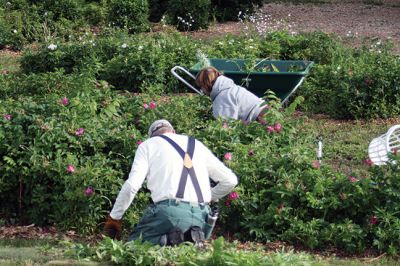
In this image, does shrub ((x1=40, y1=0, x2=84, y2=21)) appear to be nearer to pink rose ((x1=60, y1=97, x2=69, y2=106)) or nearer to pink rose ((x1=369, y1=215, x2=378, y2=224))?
pink rose ((x1=60, y1=97, x2=69, y2=106))

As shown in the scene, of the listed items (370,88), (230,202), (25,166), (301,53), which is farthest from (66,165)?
(301,53)

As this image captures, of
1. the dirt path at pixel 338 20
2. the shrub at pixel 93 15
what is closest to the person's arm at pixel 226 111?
the dirt path at pixel 338 20

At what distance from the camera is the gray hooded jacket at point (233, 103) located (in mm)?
9570

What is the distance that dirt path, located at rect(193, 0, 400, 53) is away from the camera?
716 inches

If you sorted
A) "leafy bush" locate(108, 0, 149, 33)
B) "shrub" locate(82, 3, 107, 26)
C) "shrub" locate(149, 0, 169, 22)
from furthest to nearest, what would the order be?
1. "shrub" locate(149, 0, 169, 22)
2. "shrub" locate(82, 3, 107, 26)
3. "leafy bush" locate(108, 0, 149, 33)

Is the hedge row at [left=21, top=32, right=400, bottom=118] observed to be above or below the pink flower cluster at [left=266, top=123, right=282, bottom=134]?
below

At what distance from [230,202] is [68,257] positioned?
6.86 feet

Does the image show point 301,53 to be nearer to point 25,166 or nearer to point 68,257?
point 25,166

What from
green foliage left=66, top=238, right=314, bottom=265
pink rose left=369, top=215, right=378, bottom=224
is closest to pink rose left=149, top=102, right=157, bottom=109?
pink rose left=369, top=215, right=378, bottom=224

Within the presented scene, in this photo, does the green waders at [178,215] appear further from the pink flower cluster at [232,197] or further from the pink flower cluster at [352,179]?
the pink flower cluster at [352,179]

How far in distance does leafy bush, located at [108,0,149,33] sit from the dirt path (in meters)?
1.11

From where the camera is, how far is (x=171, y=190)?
242 inches

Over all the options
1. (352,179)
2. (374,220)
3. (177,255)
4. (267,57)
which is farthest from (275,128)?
(267,57)

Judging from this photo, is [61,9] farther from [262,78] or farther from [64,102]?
[64,102]
